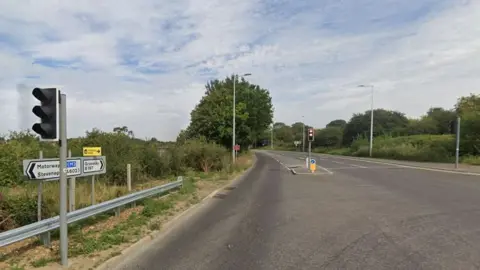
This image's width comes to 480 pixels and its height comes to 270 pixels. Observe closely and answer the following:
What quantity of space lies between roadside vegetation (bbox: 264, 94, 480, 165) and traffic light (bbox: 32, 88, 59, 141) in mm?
31759

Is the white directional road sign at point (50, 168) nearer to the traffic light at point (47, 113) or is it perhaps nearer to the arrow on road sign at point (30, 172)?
the arrow on road sign at point (30, 172)

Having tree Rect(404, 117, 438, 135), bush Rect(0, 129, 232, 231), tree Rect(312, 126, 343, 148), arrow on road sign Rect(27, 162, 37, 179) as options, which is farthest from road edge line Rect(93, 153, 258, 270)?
tree Rect(312, 126, 343, 148)

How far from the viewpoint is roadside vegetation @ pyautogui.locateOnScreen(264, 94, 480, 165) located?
43.1m

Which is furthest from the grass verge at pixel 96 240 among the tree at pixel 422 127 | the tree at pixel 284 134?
the tree at pixel 284 134

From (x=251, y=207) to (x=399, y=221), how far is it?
4.44 m

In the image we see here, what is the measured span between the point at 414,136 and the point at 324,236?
5991 centimetres

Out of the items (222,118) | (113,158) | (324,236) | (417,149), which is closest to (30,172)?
(324,236)

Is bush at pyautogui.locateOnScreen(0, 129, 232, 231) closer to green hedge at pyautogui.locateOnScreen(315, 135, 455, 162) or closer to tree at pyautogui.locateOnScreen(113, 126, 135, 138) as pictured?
tree at pyautogui.locateOnScreen(113, 126, 135, 138)

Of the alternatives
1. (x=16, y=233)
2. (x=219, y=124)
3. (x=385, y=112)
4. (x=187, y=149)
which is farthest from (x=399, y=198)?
(x=385, y=112)

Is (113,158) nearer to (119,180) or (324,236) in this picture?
(119,180)

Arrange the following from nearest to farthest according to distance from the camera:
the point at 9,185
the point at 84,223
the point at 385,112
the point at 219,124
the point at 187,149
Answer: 1. the point at 84,223
2. the point at 9,185
3. the point at 187,149
4. the point at 219,124
5. the point at 385,112

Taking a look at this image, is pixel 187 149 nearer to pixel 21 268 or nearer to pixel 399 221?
pixel 399 221

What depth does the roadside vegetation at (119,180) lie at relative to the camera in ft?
24.8

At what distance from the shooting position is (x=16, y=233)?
251 inches
